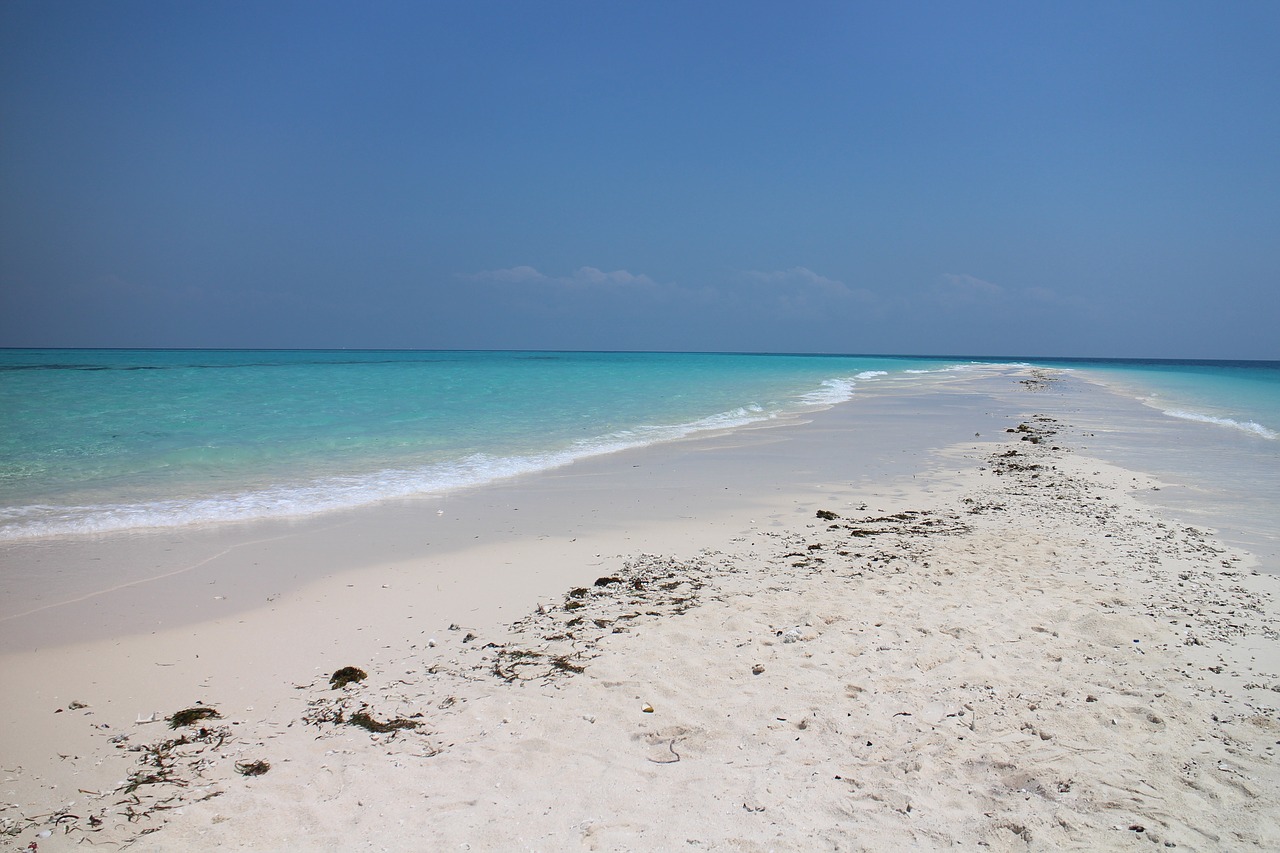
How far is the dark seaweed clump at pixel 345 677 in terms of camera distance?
3758mm

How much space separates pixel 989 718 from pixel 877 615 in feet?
4.18

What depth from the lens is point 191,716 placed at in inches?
134

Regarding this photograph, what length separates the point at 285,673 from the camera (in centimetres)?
393

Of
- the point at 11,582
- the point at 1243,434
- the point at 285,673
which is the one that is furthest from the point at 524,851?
the point at 1243,434

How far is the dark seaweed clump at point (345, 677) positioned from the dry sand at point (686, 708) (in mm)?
50

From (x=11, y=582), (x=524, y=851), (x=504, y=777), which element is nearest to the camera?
(x=524, y=851)

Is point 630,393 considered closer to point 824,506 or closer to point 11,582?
point 824,506

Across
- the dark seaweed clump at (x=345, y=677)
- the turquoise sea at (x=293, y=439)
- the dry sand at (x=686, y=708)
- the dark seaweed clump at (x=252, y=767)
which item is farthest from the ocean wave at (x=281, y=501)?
the dark seaweed clump at (x=252, y=767)

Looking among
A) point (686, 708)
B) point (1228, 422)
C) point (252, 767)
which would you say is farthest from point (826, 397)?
point (252, 767)

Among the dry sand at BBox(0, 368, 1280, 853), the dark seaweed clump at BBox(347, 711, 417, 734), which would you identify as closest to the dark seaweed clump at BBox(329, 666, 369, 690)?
the dry sand at BBox(0, 368, 1280, 853)

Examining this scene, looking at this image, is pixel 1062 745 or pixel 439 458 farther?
pixel 439 458

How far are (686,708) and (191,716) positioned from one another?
242cm

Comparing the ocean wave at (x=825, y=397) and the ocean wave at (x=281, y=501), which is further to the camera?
the ocean wave at (x=825, y=397)

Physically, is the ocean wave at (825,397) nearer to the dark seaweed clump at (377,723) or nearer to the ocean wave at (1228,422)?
the ocean wave at (1228,422)
